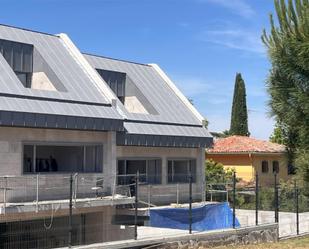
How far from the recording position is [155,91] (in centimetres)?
3048

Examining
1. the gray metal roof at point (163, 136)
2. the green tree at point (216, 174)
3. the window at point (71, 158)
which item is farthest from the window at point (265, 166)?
the window at point (71, 158)

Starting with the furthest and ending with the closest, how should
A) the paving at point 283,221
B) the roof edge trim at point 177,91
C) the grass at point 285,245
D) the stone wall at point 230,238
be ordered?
1. the roof edge trim at point 177,91
2. the paving at point 283,221
3. the grass at point 285,245
4. the stone wall at point 230,238

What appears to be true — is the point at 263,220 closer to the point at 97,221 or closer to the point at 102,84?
the point at 97,221

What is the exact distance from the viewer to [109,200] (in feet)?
71.0

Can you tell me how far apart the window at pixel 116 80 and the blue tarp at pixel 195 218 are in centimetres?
1136

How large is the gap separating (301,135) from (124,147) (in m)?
9.08

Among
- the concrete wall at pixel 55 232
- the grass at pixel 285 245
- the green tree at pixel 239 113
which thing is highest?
the green tree at pixel 239 113

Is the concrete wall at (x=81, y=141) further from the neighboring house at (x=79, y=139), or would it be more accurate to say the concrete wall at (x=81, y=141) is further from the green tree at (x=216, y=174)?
the green tree at (x=216, y=174)

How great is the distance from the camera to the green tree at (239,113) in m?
62.7

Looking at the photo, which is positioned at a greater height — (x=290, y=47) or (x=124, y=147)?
(x=290, y=47)

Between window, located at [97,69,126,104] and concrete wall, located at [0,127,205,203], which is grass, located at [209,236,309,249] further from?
window, located at [97,69,126,104]

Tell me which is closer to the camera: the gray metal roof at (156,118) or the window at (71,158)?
the window at (71,158)

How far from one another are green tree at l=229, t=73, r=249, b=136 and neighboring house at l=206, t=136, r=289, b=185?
14.5 m

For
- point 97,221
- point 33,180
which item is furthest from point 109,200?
point 33,180
